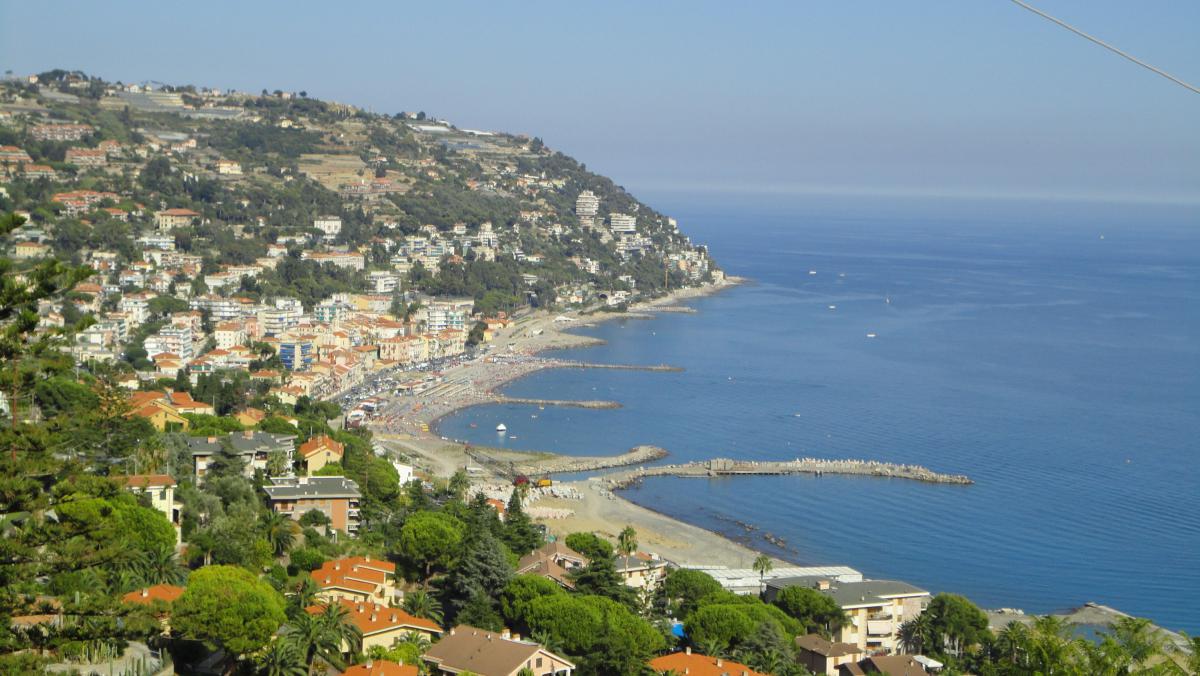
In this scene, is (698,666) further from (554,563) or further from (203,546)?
(203,546)

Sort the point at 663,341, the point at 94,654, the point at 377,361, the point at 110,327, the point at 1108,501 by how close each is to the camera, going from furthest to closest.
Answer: the point at 663,341 < the point at 377,361 < the point at 110,327 < the point at 1108,501 < the point at 94,654

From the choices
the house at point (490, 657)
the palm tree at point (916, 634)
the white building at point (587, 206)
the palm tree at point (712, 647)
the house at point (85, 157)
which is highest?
the house at point (85, 157)

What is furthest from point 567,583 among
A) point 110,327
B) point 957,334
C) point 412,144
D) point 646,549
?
point 412,144

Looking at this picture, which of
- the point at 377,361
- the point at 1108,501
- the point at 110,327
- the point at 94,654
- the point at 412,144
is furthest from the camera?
the point at 412,144

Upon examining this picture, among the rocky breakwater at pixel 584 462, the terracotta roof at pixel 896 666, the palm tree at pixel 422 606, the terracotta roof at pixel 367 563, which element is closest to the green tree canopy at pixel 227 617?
the palm tree at pixel 422 606

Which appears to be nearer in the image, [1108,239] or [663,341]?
[663,341]

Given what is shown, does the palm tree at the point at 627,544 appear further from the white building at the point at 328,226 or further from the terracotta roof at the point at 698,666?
the white building at the point at 328,226

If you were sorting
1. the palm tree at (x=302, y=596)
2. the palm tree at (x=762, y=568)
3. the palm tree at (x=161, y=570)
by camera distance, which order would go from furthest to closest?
the palm tree at (x=762, y=568) → the palm tree at (x=161, y=570) → the palm tree at (x=302, y=596)

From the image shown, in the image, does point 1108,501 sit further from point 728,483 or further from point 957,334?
point 957,334
